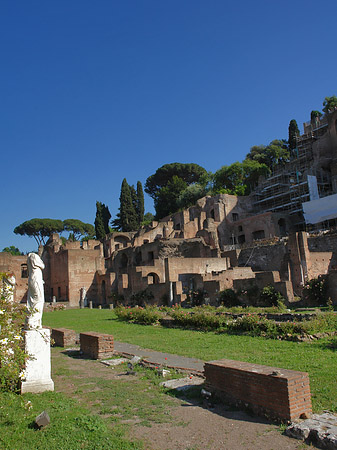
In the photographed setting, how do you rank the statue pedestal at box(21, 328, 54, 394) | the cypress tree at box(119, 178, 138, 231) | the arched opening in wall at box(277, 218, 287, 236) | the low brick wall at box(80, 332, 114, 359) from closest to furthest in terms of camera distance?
1. the statue pedestal at box(21, 328, 54, 394)
2. the low brick wall at box(80, 332, 114, 359)
3. the arched opening in wall at box(277, 218, 287, 236)
4. the cypress tree at box(119, 178, 138, 231)

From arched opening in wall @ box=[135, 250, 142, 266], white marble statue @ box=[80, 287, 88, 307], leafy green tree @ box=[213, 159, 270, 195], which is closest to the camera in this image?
white marble statue @ box=[80, 287, 88, 307]

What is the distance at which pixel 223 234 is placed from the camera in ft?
161

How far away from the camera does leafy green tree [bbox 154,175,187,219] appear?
67.7 meters

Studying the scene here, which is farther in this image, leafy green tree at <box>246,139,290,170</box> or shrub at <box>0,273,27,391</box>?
leafy green tree at <box>246,139,290,170</box>

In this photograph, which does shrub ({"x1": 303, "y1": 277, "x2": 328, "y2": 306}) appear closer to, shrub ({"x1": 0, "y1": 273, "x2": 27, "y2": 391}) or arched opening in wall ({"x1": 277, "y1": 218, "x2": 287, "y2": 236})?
shrub ({"x1": 0, "y1": 273, "x2": 27, "y2": 391})

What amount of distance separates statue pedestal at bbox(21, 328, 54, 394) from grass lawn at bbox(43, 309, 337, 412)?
3.67m

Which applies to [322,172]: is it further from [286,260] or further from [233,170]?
[286,260]

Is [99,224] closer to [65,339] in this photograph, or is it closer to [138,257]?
[138,257]

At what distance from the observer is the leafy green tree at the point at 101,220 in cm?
6825

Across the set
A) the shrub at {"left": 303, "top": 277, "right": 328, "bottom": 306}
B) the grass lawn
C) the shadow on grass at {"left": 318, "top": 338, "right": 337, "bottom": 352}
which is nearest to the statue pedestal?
the grass lawn

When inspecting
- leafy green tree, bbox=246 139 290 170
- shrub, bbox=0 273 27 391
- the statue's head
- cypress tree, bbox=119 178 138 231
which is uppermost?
leafy green tree, bbox=246 139 290 170

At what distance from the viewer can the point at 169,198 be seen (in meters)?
68.3

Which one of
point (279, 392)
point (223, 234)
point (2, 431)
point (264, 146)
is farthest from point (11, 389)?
point (264, 146)

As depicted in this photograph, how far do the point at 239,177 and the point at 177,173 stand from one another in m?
20.5
